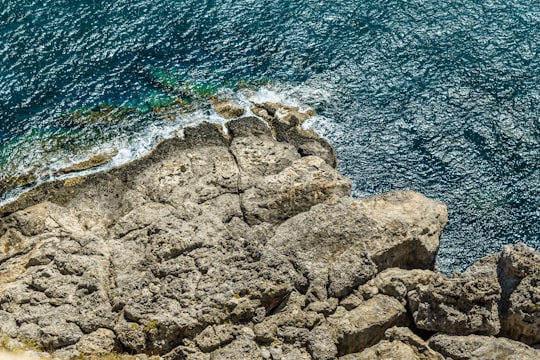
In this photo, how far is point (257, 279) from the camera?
98.7 ft

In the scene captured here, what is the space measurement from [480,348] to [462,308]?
1.81 metres

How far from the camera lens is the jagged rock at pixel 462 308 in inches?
1077

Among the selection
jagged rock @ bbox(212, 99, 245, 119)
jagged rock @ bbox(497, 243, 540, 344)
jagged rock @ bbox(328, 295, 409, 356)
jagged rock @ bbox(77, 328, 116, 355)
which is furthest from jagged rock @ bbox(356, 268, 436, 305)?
jagged rock @ bbox(212, 99, 245, 119)

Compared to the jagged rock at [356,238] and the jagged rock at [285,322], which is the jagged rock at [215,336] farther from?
A: the jagged rock at [356,238]

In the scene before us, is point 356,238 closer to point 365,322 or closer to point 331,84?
point 365,322

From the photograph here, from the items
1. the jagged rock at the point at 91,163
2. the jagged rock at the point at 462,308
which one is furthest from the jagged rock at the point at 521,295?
the jagged rock at the point at 91,163

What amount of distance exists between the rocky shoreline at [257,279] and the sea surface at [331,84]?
287 inches

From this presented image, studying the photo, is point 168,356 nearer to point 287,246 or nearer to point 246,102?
point 287,246

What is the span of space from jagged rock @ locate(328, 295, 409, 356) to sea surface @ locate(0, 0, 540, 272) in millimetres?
11583

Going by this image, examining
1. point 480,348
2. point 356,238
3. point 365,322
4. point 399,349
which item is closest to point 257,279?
point 365,322

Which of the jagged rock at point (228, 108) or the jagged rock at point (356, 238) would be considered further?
the jagged rock at point (228, 108)

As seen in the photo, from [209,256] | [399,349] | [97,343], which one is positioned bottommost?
[399,349]

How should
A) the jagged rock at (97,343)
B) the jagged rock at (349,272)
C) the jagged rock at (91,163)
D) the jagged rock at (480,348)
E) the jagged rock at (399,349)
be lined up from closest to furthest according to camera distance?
the jagged rock at (480,348)
the jagged rock at (399,349)
the jagged rock at (97,343)
the jagged rock at (349,272)
the jagged rock at (91,163)

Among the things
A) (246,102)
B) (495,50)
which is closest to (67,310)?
(246,102)
